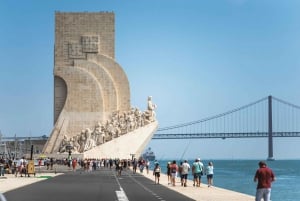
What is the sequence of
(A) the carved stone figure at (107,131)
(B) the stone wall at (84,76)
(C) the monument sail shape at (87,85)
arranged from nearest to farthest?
(A) the carved stone figure at (107,131), (C) the monument sail shape at (87,85), (B) the stone wall at (84,76)

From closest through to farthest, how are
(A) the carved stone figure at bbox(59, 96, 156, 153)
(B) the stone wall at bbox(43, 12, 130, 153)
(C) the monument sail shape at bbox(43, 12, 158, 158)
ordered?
(A) the carved stone figure at bbox(59, 96, 156, 153) < (C) the monument sail shape at bbox(43, 12, 158, 158) < (B) the stone wall at bbox(43, 12, 130, 153)

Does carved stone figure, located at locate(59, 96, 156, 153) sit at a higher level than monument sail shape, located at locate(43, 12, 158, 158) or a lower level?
lower

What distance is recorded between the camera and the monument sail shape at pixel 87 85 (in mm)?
54281

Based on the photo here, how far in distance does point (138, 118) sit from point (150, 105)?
2.28 meters

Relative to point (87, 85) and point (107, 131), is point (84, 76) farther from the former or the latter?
point (107, 131)

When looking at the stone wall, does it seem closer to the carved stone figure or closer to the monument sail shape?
the monument sail shape

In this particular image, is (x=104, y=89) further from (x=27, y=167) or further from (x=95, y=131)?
(x=27, y=167)

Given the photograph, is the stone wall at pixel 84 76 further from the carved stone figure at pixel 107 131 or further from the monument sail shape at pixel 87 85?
the carved stone figure at pixel 107 131

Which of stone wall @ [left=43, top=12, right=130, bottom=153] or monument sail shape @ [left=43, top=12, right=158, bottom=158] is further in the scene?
stone wall @ [left=43, top=12, right=130, bottom=153]

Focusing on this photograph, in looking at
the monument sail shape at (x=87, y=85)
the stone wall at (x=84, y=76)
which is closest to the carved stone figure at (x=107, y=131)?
the monument sail shape at (x=87, y=85)

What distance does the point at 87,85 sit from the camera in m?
54.8

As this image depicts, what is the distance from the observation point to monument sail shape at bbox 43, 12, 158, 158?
5428 cm

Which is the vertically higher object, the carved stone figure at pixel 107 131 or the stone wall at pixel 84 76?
the stone wall at pixel 84 76

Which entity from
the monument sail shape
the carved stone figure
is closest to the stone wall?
the monument sail shape
